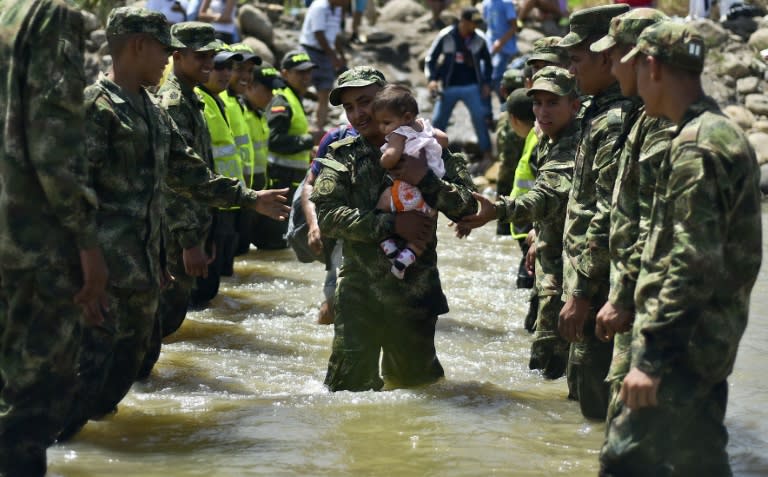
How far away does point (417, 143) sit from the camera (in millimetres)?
6781

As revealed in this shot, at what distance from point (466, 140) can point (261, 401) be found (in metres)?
→ 12.2

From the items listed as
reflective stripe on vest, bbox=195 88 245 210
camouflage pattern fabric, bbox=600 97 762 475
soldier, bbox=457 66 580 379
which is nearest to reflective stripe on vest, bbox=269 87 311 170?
reflective stripe on vest, bbox=195 88 245 210

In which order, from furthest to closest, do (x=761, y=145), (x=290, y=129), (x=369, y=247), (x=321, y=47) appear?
(x=761, y=145), (x=321, y=47), (x=290, y=129), (x=369, y=247)

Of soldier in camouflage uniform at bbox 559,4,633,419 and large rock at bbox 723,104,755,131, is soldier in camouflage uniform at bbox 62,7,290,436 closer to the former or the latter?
soldier in camouflage uniform at bbox 559,4,633,419

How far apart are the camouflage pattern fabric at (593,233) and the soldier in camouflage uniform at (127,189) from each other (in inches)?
83.7

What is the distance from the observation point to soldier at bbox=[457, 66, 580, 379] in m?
7.44

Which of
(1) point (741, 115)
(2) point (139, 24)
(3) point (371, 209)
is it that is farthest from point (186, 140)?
(1) point (741, 115)

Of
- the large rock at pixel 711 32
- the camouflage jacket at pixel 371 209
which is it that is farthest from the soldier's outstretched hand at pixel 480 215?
the large rock at pixel 711 32

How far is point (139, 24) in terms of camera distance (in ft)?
21.3

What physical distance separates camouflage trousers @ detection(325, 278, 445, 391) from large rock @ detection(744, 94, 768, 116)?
575 inches

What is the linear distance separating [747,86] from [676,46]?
56.4ft

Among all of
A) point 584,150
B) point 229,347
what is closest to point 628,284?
point 584,150

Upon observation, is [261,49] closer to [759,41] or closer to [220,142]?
[759,41]

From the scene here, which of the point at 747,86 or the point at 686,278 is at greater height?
the point at 747,86
